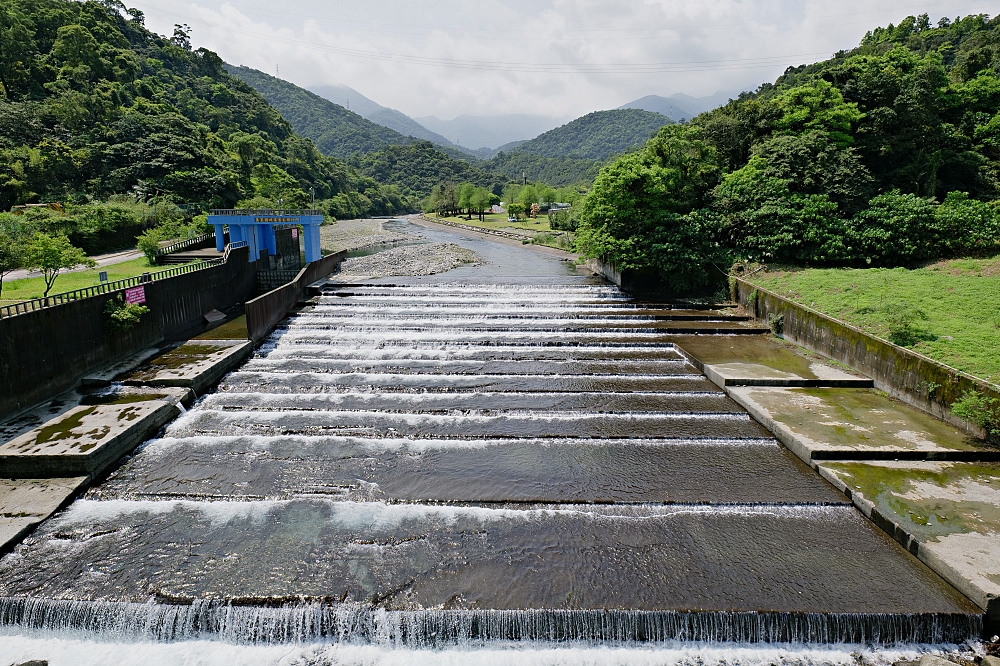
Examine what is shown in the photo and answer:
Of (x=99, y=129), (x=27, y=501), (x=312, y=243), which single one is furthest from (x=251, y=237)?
(x=99, y=129)

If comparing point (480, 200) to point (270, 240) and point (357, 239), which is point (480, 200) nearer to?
point (357, 239)

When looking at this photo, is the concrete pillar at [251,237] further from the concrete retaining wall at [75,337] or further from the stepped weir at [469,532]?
the stepped weir at [469,532]

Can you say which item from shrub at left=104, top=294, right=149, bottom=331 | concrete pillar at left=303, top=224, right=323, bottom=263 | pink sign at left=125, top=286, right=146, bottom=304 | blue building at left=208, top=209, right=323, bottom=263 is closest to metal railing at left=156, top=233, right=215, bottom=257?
blue building at left=208, top=209, right=323, bottom=263

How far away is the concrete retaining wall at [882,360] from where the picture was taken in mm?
11578

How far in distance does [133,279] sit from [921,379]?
71.2 ft

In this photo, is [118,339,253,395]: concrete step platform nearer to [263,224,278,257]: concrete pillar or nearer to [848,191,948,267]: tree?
[263,224,278,257]: concrete pillar

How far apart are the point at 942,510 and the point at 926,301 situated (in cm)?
981

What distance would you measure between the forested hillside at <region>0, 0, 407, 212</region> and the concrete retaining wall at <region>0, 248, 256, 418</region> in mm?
24403

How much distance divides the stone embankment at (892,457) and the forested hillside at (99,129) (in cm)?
4229

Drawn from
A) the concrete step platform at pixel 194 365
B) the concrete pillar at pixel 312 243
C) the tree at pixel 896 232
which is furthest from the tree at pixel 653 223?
the concrete step platform at pixel 194 365

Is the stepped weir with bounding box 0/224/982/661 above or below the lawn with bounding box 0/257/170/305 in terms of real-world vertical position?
below

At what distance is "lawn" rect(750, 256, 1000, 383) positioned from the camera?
41.5ft

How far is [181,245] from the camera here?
26828 mm

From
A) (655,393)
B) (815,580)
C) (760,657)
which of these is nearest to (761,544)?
(815,580)
